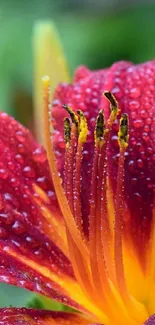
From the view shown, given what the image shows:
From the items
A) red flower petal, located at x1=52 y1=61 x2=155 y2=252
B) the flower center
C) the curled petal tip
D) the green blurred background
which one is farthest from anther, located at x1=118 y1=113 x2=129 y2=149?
the green blurred background

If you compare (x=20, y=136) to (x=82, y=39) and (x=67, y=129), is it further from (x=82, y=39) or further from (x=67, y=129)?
(x=82, y=39)

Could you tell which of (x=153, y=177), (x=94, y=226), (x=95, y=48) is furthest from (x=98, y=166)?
(x=95, y=48)

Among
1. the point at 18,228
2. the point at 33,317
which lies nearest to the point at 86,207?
the point at 18,228

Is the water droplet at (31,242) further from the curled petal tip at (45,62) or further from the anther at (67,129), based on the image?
the curled petal tip at (45,62)

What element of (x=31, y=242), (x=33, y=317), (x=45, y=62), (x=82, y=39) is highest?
(x=82, y=39)

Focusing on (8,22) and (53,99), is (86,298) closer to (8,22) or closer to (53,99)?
(53,99)

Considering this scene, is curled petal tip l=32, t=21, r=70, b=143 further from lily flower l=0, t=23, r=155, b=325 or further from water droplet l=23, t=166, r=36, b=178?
water droplet l=23, t=166, r=36, b=178

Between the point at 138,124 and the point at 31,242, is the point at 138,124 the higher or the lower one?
the higher one

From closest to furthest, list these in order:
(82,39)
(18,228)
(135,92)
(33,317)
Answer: (33,317)
(18,228)
(135,92)
(82,39)
